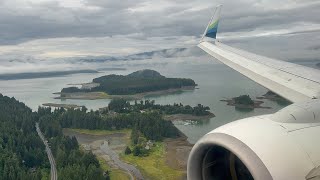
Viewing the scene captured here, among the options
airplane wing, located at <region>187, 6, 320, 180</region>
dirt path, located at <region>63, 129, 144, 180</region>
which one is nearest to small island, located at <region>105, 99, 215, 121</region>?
dirt path, located at <region>63, 129, 144, 180</region>

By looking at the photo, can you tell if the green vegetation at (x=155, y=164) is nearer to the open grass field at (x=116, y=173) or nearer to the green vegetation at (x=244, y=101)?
the open grass field at (x=116, y=173)

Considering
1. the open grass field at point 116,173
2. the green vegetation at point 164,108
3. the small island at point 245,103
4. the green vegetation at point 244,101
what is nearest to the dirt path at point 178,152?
the open grass field at point 116,173

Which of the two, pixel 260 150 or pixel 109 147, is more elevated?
pixel 260 150

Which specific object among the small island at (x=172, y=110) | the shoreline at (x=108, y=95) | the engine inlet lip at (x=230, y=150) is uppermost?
the engine inlet lip at (x=230, y=150)

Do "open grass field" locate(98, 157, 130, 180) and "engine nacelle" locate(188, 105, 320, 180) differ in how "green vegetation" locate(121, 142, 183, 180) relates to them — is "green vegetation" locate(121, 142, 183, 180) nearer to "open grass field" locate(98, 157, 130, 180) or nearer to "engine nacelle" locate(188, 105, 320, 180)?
"open grass field" locate(98, 157, 130, 180)

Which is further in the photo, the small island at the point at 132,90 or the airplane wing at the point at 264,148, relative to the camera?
the small island at the point at 132,90

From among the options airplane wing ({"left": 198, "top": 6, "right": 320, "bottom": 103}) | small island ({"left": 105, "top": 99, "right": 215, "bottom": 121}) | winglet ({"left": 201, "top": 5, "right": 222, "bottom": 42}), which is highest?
winglet ({"left": 201, "top": 5, "right": 222, "bottom": 42})

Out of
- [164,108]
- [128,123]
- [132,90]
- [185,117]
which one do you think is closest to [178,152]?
[128,123]

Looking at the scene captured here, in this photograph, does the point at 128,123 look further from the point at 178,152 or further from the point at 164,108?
the point at 178,152
